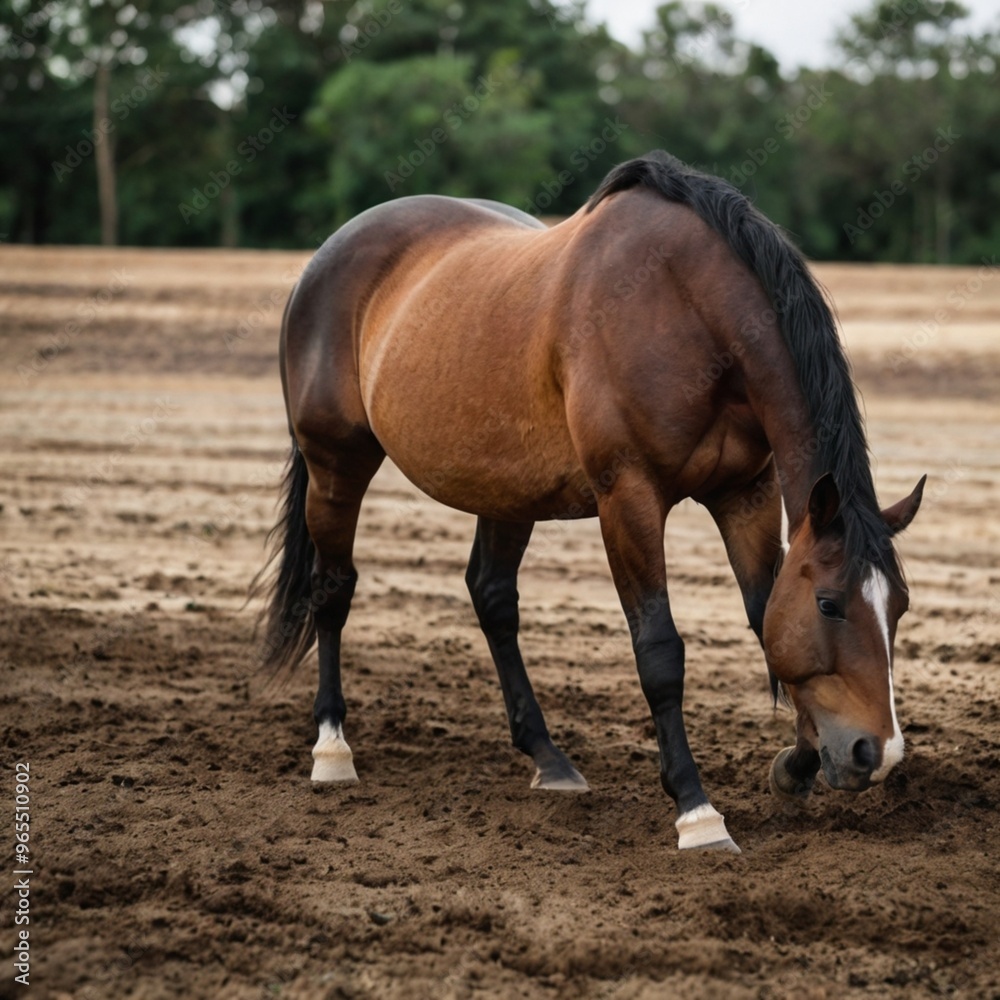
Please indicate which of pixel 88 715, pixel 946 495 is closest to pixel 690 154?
pixel 946 495

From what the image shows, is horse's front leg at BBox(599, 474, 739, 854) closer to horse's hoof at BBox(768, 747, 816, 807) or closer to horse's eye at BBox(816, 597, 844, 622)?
horse's hoof at BBox(768, 747, 816, 807)

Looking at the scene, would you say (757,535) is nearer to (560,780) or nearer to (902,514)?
(902,514)

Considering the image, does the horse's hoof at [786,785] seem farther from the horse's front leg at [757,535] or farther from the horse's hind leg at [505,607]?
the horse's hind leg at [505,607]

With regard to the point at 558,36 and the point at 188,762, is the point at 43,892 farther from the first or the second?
the point at 558,36

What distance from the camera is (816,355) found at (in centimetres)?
362

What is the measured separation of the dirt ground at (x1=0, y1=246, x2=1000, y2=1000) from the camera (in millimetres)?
3031

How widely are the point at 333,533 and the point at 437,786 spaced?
1255 mm

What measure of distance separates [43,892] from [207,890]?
17.6 inches

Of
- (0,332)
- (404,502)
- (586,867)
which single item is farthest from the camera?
(0,332)

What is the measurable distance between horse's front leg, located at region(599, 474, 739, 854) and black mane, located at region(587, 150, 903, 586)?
0.56 metres

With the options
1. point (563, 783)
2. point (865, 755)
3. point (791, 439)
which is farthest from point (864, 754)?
point (563, 783)

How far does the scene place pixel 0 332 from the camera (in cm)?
1681

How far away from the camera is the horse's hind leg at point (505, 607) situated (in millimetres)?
4820

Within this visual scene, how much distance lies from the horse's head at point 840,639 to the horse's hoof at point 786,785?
1.50ft
